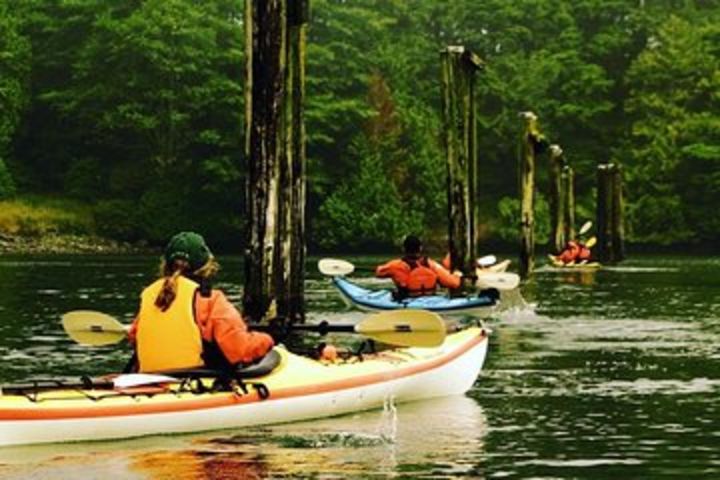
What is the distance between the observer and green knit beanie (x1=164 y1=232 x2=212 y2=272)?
12.0 m

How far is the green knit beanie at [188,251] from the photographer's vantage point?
1203 cm

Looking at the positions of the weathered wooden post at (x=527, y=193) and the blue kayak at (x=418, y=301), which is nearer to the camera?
the blue kayak at (x=418, y=301)

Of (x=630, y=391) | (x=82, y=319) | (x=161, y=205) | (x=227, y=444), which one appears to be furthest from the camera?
(x=161, y=205)

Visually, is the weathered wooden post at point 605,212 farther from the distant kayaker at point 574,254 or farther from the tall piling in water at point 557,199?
the distant kayaker at point 574,254

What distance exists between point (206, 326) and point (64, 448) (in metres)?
1.48

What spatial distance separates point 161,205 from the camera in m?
72.1

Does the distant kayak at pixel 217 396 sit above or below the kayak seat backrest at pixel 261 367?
below

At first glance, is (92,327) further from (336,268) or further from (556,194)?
(556,194)

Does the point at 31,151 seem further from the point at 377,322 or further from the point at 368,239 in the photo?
the point at 377,322

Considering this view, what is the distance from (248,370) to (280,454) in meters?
1.08

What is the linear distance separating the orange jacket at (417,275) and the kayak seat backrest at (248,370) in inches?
354

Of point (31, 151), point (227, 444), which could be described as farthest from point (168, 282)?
point (31, 151)

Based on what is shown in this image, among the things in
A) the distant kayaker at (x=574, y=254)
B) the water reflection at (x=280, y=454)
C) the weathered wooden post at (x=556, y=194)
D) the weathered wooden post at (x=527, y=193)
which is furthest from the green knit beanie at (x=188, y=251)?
the distant kayaker at (x=574, y=254)

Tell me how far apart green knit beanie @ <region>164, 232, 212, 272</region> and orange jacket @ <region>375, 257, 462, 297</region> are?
31.4 feet
